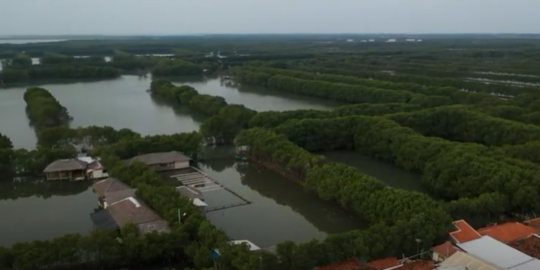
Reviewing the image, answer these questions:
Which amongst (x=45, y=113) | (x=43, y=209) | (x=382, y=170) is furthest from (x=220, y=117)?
(x=45, y=113)

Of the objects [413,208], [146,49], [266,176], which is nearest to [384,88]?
[266,176]

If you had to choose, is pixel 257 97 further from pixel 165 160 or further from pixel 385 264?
pixel 385 264

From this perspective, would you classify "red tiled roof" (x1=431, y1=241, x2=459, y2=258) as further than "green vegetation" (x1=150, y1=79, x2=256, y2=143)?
No

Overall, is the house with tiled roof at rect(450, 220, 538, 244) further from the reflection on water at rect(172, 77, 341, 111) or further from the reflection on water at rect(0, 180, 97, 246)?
the reflection on water at rect(172, 77, 341, 111)

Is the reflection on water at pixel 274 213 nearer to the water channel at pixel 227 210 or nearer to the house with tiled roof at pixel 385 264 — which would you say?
the water channel at pixel 227 210

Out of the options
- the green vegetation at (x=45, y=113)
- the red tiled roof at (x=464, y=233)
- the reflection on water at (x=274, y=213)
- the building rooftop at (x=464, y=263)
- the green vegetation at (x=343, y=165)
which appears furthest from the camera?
the green vegetation at (x=45, y=113)

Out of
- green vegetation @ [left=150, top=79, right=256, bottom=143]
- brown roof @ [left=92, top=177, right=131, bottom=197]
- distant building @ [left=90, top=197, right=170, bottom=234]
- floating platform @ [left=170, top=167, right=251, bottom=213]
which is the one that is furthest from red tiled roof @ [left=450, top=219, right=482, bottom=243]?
green vegetation @ [left=150, top=79, right=256, bottom=143]

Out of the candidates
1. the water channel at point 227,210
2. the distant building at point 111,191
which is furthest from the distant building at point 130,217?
the water channel at point 227,210
